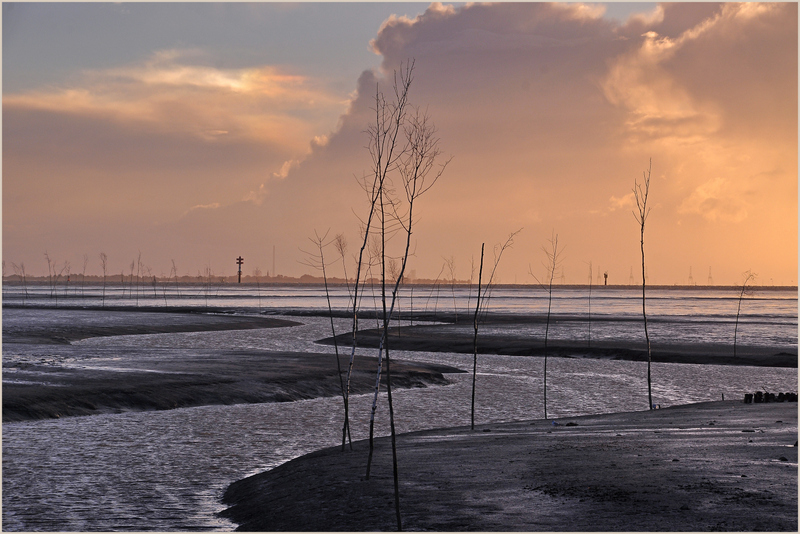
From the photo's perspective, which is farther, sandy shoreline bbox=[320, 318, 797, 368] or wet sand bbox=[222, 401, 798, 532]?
sandy shoreline bbox=[320, 318, 797, 368]

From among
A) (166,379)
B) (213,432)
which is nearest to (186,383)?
(166,379)

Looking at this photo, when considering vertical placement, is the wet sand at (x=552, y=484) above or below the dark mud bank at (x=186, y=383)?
above

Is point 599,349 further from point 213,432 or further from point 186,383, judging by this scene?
point 213,432

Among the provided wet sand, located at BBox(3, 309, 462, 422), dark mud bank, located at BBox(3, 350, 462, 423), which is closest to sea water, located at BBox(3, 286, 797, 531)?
wet sand, located at BBox(3, 309, 462, 422)

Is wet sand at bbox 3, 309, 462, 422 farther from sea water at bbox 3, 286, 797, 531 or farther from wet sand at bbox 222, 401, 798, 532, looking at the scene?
wet sand at bbox 222, 401, 798, 532

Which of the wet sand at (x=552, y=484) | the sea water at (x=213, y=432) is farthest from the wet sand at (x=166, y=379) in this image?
the wet sand at (x=552, y=484)

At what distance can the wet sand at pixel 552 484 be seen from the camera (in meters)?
10.9

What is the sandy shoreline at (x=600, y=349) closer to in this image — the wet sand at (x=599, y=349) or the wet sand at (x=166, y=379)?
the wet sand at (x=599, y=349)

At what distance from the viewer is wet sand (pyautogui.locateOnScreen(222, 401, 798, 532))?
10.9 m

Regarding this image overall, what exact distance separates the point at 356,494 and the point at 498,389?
21.2 m

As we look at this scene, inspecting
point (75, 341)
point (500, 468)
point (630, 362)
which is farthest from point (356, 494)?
point (75, 341)

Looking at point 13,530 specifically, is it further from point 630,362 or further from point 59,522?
point 630,362

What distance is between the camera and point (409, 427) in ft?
78.1

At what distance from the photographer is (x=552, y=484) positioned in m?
13.0
